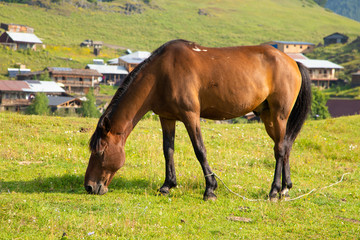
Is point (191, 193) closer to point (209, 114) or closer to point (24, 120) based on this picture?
point (209, 114)

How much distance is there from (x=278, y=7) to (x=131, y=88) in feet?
673

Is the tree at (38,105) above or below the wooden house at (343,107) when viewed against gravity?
below

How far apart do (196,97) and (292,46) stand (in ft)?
366

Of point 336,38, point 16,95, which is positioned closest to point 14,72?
point 16,95

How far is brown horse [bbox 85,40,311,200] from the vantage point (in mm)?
7398

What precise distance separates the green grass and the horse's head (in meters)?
0.27

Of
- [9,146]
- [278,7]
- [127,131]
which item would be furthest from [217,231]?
[278,7]

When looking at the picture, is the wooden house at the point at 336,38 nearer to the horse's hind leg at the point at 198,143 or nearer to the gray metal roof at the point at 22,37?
the gray metal roof at the point at 22,37

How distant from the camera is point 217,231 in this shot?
19.8 ft

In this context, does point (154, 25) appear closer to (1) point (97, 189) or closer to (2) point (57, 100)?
(2) point (57, 100)

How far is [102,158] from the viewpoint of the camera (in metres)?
7.34

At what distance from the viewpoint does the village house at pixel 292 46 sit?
351 feet

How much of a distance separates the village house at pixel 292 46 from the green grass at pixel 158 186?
97.6 metres

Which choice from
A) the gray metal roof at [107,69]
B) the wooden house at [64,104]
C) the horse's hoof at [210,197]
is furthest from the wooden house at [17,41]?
the horse's hoof at [210,197]
